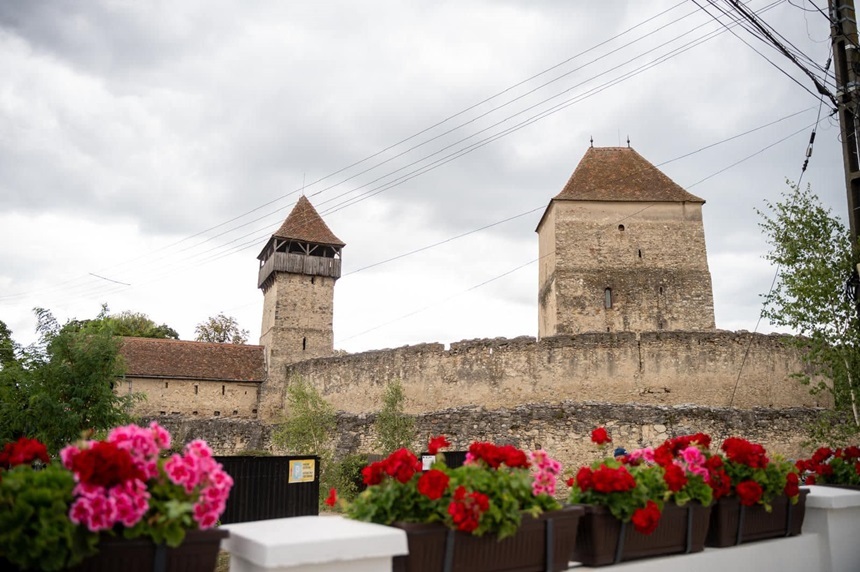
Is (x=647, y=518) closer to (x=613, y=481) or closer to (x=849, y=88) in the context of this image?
(x=613, y=481)

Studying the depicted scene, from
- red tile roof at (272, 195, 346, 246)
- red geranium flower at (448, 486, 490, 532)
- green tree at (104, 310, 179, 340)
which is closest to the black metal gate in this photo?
red geranium flower at (448, 486, 490, 532)

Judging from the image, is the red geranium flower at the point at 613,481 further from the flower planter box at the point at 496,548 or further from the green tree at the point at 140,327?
the green tree at the point at 140,327

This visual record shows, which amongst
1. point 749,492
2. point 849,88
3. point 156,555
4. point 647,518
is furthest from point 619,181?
point 156,555

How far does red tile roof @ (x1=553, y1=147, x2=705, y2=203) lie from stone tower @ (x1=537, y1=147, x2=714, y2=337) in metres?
0.05

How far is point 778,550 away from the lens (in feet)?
14.8

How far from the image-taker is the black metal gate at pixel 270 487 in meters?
10.0

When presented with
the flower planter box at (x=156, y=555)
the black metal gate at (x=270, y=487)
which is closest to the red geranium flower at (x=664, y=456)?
the flower planter box at (x=156, y=555)

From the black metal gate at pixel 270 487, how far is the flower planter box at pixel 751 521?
7393 millimetres

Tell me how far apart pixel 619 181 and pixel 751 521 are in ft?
94.2

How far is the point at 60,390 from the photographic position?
509 inches

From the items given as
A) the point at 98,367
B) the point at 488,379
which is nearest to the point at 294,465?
the point at 98,367

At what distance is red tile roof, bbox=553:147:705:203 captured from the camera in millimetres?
30797

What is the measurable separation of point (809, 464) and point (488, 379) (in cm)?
1747

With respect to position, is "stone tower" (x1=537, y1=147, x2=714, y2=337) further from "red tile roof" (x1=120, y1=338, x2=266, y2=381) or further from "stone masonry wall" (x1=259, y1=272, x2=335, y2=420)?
"red tile roof" (x1=120, y1=338, x2=266, y2=381)
